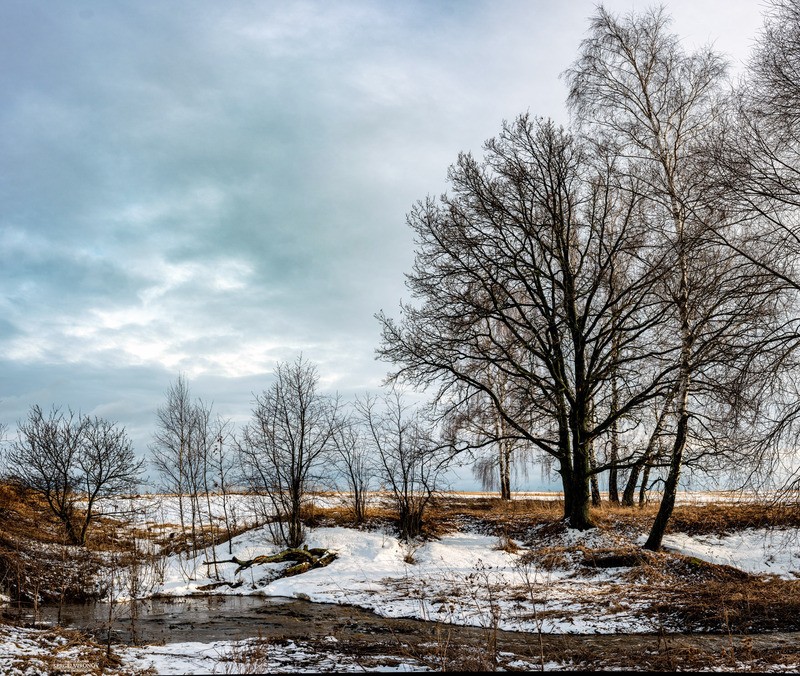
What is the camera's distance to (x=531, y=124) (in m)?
18.1

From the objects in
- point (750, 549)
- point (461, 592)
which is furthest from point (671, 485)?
point (461, 592)

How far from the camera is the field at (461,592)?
319 inches

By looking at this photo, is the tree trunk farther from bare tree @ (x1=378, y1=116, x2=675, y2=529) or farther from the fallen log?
the fallen log

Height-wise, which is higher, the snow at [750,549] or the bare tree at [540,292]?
the bare tree at [540,292]

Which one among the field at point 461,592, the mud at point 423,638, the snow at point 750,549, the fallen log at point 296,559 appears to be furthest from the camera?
the fallen log at point 296,559

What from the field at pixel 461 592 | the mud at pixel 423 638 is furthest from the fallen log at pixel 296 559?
the mud at pixel 423 638

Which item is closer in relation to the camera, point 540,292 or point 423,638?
point 423,638

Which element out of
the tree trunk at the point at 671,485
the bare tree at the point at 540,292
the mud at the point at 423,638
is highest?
the bare tree at the point at 540,292

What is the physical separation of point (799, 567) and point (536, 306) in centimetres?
944

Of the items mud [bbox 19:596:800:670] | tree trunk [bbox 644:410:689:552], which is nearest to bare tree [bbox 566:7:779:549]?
tree trunk [bbox 644:410:689:552]

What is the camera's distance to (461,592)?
13.1 metres

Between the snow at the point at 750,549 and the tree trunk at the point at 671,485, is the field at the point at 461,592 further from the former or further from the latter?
the tree trunk at the point at 671,485

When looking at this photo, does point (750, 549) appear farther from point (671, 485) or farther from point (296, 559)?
point (296, 559)

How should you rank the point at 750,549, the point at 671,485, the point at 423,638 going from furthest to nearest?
1. the point at 750,549
2. the point at 671,485
3. the point at 423,638
